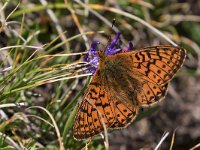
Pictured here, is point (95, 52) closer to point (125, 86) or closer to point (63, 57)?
point (125, 86)

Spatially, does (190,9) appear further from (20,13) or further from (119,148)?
(20,13)

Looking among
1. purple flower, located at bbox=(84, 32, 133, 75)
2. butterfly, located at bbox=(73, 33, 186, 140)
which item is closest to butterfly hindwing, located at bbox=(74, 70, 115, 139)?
butterfly, located at bbox=(73, 33, 186, 140)

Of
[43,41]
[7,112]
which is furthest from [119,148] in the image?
[7,112]

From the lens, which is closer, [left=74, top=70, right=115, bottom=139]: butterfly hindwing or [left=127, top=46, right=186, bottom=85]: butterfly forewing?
[left=74, top=70, right=115, bottom=139]: butterfly hindwing

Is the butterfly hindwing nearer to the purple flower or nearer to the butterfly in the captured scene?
the butterfly

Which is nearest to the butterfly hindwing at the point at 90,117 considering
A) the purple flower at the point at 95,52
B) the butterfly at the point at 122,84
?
the butterfly at the point at 122,84

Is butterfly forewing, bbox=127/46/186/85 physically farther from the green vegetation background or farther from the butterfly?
the green vegetation background

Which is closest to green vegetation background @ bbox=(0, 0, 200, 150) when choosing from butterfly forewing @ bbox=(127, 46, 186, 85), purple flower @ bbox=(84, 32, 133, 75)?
purple flower @ bbox=(84, 32, 133, 75)

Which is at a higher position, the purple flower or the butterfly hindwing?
the purple flower

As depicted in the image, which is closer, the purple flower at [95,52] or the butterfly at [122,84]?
the butterfly at [122,84]

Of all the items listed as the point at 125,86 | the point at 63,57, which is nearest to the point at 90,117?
the point at 125,86

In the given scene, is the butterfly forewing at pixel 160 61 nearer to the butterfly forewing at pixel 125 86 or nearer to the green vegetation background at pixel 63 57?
the butterfly forewing at pixel 125 86
